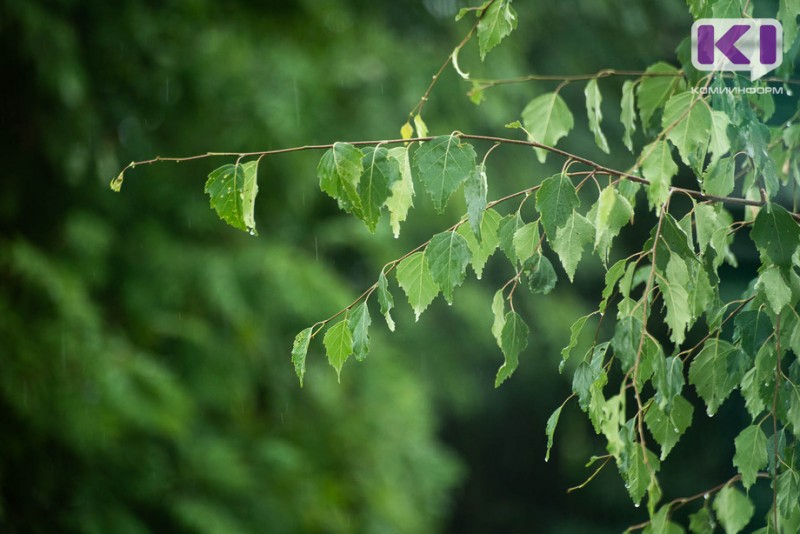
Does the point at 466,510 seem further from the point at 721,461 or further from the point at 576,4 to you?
the point at 576,4

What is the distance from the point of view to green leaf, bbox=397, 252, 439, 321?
92cm

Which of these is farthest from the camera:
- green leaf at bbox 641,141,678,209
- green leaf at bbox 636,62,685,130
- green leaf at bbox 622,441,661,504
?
green leaf at bbox 636,62,685,130

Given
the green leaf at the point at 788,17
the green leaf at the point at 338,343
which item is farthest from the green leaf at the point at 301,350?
the green leaf at the point at 788,17

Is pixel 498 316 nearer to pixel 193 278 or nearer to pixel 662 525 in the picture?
pixel 662 525

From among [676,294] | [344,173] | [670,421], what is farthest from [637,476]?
[344,173]

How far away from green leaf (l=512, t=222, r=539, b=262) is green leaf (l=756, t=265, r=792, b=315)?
Result: 0.72 ft

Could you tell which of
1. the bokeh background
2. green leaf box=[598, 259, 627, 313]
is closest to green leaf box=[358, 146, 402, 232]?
green leaf box=[598, 259, 627, 313]

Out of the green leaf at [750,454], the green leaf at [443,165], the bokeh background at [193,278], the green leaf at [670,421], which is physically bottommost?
the green leaf at [750,454]

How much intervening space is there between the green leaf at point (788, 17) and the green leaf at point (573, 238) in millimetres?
292

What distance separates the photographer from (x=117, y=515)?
2482 millimetres

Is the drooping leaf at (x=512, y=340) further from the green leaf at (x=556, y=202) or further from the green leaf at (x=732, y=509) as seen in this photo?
the green leaf at (x=732, y=509)

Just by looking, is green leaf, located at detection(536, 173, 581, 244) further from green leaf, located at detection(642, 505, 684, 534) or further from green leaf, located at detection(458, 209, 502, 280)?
green leaf, located at detection(642, 505, 684, 534)

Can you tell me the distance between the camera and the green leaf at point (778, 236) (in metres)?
0.80

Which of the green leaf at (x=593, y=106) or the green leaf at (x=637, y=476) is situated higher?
the green leaf at (x=593, y=106)
